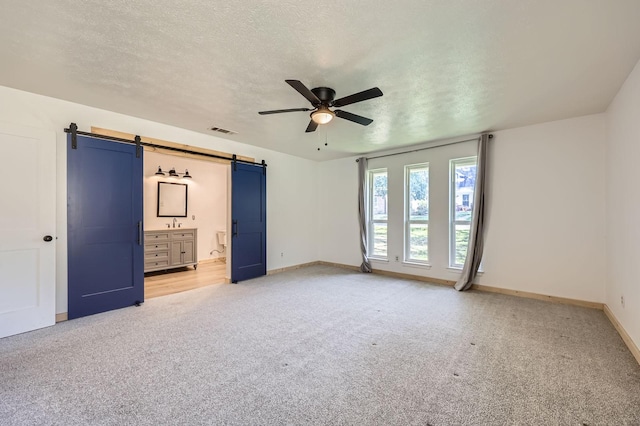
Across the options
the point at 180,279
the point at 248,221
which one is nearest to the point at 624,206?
the point at 248,221

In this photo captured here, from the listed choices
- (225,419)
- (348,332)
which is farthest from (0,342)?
(348,332)

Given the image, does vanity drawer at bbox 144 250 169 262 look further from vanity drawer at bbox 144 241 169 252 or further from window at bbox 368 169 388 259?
window at bbox 368 169 388 259

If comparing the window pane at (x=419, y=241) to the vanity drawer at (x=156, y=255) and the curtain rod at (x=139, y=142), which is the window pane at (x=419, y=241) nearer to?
the curtain rod at (x=139, y=142)

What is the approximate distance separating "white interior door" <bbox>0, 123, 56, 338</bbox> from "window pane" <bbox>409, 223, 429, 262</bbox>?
5552 millimetres

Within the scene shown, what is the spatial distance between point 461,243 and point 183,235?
584 cm

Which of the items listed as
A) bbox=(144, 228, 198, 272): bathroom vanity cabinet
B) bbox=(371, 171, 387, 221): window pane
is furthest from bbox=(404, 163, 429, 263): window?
bbox=(144, 228, 198, 272): bathroom vanity cabinet

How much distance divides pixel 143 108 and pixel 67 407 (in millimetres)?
3266

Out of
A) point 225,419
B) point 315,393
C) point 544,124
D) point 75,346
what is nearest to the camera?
point 225,419

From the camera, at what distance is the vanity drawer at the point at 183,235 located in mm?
6186

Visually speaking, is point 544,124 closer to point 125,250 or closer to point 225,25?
point 225,25

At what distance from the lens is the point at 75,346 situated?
8.91 ft

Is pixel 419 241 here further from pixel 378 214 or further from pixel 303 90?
pixel 303 90

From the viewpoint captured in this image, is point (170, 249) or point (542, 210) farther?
point (170, 249)

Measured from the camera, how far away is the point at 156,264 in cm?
586
